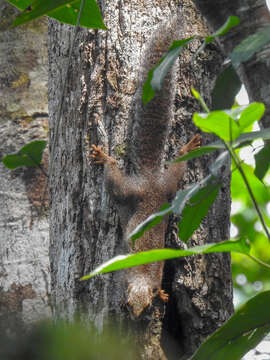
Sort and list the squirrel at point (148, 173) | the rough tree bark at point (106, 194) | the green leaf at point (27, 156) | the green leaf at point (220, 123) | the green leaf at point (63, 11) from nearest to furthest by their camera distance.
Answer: the green leaf at point (220, 123) → the green leaf at point (63, 11) → the rough tree bark at point (106, 194) → the squirrel at point (148, 173) → the green leaf at point (27, 156)

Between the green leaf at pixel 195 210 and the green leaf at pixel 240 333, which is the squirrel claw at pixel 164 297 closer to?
the green leaf at pixel 195 210

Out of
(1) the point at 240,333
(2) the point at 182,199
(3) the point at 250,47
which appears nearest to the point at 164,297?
(1) the point at 240,333

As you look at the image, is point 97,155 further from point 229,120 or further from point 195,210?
point 229,120

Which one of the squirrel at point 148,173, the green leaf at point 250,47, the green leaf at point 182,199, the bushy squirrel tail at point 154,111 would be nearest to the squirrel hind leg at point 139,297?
the squirrel at point 148,173

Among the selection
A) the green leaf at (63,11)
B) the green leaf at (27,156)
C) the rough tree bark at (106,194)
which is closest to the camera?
the green leaf at (63,11)

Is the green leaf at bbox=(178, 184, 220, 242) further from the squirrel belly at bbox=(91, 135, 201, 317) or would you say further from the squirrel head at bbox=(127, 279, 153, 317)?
the squirrel head at bbox=(127, 279, 153, 317)

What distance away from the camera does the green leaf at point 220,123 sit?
3.02 feet

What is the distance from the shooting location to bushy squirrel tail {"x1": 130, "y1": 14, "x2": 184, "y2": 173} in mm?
1985

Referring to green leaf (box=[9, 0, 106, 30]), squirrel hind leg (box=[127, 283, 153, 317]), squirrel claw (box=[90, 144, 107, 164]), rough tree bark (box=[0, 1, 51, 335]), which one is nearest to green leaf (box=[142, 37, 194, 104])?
green leaf (box=[9, 0, 106, 30])

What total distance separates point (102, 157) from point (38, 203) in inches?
52.3

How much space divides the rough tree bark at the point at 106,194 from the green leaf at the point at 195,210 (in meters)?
0.47

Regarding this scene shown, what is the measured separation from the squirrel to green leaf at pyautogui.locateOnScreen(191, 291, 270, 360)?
2.43 ft

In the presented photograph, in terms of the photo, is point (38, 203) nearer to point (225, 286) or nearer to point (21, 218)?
point (21, 218)

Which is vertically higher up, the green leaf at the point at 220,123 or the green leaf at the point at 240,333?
the green leaf at the point at 220,123
